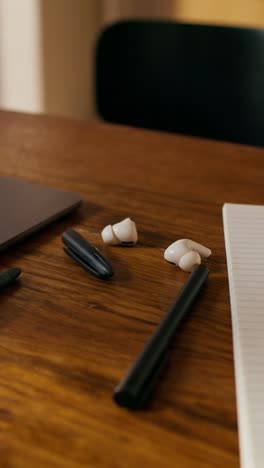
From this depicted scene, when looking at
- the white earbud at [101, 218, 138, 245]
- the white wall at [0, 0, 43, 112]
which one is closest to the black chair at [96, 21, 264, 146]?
the white earbud at [101, 218, 138, 245]

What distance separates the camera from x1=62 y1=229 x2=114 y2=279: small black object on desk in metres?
0.51

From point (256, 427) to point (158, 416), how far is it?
54mm

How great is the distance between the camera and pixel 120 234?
574 millimetres

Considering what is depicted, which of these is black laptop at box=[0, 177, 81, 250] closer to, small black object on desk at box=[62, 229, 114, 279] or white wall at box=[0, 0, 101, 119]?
small black object on desk at box=[62, 229, 114, 279]

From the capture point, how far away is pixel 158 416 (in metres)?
0.35

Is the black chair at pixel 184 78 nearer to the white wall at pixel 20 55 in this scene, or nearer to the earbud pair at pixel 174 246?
the earbud pair at pixel 174 246

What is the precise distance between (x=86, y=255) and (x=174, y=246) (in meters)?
0.08

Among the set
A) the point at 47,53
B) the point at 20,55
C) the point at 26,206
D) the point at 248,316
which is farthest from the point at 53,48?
the point at 248,316

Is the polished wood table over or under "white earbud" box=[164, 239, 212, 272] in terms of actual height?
under

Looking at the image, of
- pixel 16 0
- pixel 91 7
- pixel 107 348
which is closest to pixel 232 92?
pixel 107 348

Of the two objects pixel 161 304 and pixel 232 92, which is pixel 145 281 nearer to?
pixel 161 304

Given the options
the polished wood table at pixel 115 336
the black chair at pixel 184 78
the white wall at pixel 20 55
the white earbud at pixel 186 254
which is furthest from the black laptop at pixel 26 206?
the white wall at pixel 20 55

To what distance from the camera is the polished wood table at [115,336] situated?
33 cm

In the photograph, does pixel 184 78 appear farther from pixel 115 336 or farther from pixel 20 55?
pixel 20 55
